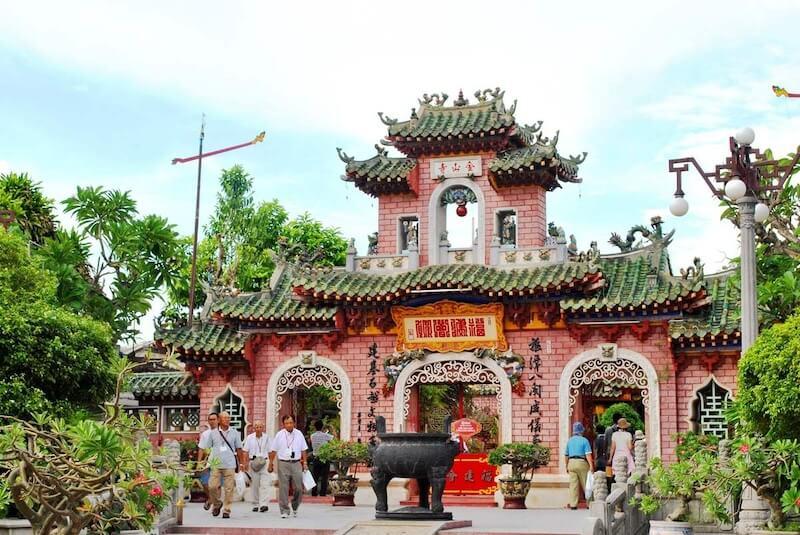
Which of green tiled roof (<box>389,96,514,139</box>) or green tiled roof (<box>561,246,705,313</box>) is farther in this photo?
green tiled roof (<box>389,96,514,139</box>)

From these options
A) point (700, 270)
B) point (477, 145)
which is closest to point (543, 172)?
point (477, 145)

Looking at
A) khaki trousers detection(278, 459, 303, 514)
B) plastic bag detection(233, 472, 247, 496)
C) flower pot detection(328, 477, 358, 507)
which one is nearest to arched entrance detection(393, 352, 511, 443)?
flower pot detection(328, 477, 358, 507)

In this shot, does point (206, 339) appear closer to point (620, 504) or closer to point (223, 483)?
point (223, 483)

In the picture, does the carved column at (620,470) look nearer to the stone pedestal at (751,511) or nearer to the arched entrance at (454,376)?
the stone pedestal at (751,511)

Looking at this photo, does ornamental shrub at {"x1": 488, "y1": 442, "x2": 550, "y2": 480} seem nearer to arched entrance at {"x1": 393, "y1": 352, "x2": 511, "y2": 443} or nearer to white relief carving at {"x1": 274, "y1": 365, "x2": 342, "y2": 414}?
arched entrance at {"x1": 393, "y1": 352, "x2": 511, "y2": 443}

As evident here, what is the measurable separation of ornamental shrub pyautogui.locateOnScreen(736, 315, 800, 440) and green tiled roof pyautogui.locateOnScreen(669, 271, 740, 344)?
17.0 feet

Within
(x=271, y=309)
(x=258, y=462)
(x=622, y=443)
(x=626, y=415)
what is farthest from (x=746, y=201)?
(x=626, y=415)

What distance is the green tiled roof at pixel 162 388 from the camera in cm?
2261

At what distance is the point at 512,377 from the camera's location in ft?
63.4

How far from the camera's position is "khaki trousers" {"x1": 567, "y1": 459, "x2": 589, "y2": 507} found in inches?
683

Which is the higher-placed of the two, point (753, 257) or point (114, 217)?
point (114, 217)

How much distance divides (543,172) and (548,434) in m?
4.35

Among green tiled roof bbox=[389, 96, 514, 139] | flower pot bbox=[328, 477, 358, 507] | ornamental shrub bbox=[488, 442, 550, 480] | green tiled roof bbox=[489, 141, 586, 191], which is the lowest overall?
flower pot bbox=[328, 477, 358, 507]

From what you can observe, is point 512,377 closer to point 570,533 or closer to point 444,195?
point 444,195
